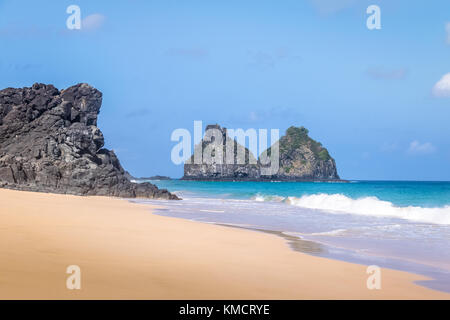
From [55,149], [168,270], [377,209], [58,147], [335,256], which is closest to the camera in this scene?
[168,270]

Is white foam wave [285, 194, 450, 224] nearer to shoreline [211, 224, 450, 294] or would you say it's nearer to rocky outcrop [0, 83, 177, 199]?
shoreline [211, 224, 450, 294]

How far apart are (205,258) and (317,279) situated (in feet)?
6.45

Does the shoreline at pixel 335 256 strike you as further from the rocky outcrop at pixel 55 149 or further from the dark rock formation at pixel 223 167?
the dark rock formation at pixel 223 167

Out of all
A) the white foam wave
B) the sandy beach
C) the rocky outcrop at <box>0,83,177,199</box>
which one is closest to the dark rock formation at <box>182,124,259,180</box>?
the rocky outcrop at <box>0,83,177,199</box>

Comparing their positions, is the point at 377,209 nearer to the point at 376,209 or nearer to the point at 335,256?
the point at 376,209

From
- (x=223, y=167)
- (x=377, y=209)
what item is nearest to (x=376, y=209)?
(x=377, y=209)

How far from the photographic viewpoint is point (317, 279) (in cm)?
621

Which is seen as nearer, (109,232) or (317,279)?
(317,279)

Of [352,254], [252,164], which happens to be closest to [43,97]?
[352,254]

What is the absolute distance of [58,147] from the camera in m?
37.1

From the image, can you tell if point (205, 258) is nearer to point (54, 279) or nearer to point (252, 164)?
point (54, 279)

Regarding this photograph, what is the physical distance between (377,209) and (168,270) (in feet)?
75.8

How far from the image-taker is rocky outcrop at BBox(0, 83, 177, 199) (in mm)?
34219

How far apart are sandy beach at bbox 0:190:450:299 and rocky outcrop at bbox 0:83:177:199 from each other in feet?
82.2
